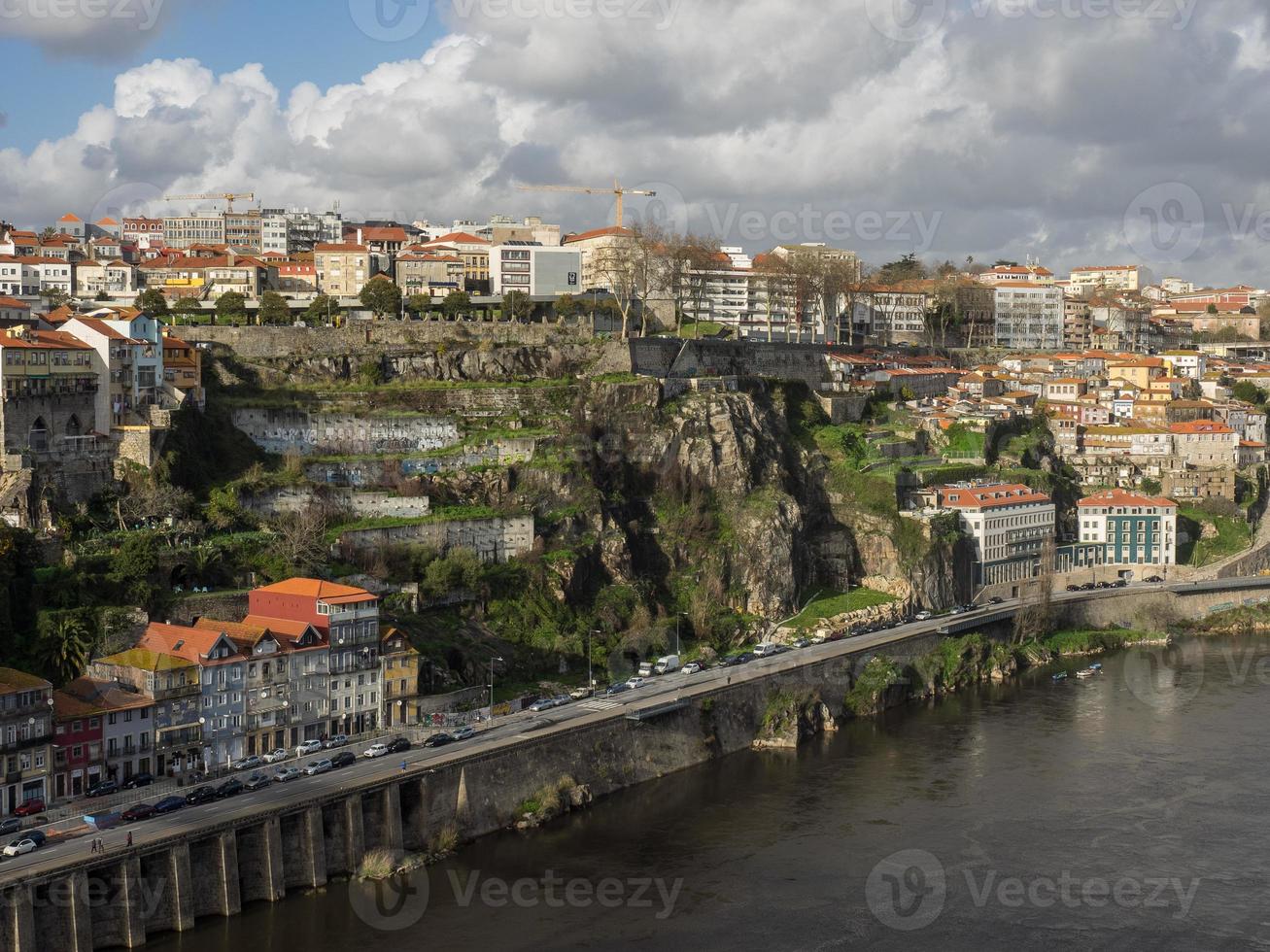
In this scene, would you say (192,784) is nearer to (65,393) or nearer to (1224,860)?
(65,393)

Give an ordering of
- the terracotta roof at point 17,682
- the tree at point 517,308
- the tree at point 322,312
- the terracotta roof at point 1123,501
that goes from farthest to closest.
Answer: the terracotta roof at point 1123,501, the tree at point 517,308, the tree at point 322,312, the terracotta roof at point 17,682

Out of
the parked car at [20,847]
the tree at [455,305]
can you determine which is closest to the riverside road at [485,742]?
the parked car at [20,847]

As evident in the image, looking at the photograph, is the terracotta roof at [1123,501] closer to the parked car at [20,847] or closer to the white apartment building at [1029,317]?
the white apartment building at [1029,317]

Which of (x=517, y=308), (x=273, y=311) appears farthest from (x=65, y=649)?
(x=517, y=308)

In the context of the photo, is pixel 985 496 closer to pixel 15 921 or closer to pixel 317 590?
pixel 317 590

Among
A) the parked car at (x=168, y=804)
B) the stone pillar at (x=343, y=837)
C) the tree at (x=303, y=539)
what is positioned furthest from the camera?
the tree at (x=303, y=539)

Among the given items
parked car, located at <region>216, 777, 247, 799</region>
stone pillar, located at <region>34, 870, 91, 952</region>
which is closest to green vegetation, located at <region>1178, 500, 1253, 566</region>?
parked car, located at <region>216, 777, 247, 799</region>

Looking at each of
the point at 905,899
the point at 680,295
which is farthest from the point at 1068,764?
the point at 680,295
